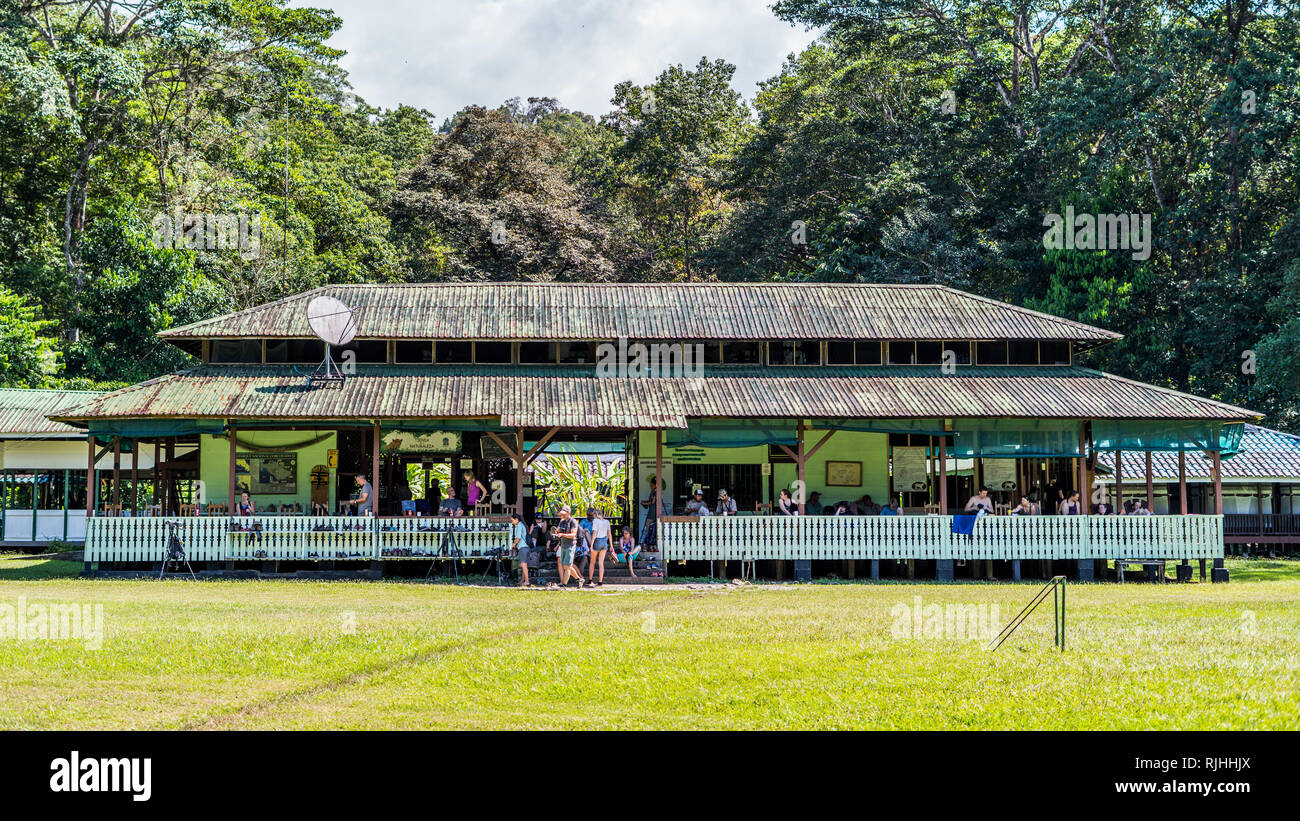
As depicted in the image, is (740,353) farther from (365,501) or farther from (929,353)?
(365,501)

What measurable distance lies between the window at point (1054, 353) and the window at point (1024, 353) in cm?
12

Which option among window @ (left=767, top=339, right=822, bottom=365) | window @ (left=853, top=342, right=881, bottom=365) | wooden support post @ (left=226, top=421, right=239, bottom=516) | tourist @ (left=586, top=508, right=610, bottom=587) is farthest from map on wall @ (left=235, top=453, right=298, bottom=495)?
window @ (left=853, top=342, right=881, bottom=365)

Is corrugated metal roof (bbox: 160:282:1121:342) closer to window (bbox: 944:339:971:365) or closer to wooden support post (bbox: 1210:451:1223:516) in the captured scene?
window (bbox: 944:339:971:365)

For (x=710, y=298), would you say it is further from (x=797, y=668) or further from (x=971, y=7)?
(x=971, y=7)

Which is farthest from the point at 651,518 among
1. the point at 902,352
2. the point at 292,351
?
the point at 292,351

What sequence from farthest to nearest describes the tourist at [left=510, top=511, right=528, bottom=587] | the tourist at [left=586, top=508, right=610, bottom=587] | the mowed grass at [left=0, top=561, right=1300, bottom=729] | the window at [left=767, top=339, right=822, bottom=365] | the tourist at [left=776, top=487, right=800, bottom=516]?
1. the window at [left=767, top=339, right=822, bottom=365]
2. the tourist at [left=776, top=487, right=800, bottom=516]
3. the tourist at [left=510, top=511, right=528, bottom=587]
4. the tourist at [left=586, top=508, right=610, bottom=587]
5. the mowed grass at [left=0, top=561, right=1300, bottom=729]

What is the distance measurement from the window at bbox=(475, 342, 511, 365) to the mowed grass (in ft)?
33.8

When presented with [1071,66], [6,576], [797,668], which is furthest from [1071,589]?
[1071,66]

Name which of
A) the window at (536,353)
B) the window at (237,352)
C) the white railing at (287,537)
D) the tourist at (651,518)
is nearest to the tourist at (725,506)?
the tourist at (651,518)

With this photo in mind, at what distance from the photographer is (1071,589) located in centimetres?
2238

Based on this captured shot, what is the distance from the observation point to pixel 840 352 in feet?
94.5

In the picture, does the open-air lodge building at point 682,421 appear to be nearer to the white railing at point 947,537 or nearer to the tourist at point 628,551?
the white railing at point 947,537

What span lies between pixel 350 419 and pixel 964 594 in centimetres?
1226

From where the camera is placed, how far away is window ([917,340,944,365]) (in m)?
28.8
